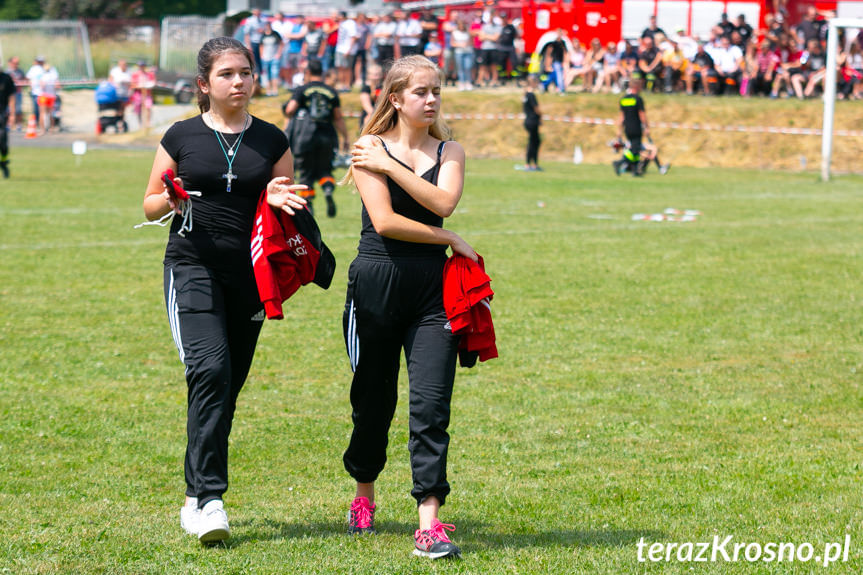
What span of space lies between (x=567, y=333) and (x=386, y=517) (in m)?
4.77

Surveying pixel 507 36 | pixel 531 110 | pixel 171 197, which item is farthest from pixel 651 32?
pixel 171 197

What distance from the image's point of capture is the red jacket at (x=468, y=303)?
4.82 metres

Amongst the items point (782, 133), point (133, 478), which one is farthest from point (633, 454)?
point (782, 133)

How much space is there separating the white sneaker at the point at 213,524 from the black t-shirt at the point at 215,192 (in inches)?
39.5

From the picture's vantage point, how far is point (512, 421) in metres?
7.34

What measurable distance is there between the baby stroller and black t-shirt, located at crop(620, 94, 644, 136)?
765 inches

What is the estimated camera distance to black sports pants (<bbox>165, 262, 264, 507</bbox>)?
16.3 ft

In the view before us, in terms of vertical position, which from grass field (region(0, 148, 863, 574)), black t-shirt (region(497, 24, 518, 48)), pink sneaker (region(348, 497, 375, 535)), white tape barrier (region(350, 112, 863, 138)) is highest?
black t-shirt (region(497, 24, 518, 48))

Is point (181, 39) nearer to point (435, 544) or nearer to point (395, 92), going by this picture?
point (395, 92)

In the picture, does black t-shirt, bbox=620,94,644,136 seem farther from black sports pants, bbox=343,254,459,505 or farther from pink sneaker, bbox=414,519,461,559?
pink sneaker, bbox=414,519,461,559

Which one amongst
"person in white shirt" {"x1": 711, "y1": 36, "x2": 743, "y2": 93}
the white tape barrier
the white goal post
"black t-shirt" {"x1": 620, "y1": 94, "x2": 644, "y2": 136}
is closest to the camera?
the white goal post

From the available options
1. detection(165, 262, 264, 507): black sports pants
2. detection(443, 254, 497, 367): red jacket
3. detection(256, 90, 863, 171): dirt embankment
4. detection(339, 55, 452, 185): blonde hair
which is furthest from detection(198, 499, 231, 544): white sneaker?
detection(256, 90, 863, 171): dirt embankment

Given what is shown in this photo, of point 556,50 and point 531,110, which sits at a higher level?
point 556,50

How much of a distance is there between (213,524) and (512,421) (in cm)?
284
